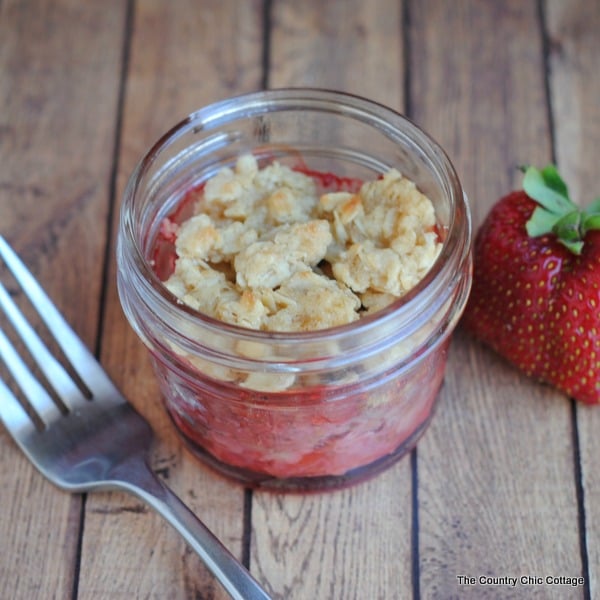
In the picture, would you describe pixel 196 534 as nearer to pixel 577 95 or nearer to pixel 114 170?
pixel 114 170

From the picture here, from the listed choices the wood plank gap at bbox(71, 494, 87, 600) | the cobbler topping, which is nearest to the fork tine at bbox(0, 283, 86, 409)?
the wood plank gap at bbox(71, 494, 87, 600)

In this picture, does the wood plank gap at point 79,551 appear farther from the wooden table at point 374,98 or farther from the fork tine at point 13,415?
the fork tine at point 13,415

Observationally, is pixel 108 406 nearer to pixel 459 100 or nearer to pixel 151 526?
pixel 151 526

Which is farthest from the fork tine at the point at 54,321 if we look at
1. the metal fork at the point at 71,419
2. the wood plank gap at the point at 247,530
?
the wood plank gap at the point at 247,530

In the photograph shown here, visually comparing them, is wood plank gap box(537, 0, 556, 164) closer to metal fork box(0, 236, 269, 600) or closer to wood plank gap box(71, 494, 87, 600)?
metal fork box(0, 236, 269, 600)

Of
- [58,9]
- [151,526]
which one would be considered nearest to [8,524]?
[151,526]
